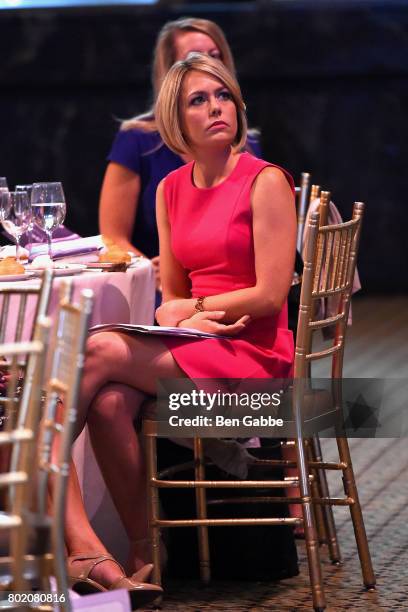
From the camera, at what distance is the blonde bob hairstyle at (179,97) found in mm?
3270

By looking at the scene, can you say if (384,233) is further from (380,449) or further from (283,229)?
(283,229)

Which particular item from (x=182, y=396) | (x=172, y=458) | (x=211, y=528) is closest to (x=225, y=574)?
(x=211, y=528)

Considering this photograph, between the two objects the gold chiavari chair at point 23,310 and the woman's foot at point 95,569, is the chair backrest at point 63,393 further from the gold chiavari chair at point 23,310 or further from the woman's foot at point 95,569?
the woman's foot at point 95,569

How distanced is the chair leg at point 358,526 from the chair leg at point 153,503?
0.54 metres

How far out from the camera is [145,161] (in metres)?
4.30

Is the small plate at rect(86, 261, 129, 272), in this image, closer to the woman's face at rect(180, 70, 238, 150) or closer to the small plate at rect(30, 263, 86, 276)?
the small plate at rect(30, 263, 86, 276)

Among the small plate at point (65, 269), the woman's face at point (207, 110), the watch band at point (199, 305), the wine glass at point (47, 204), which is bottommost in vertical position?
the watch band at point (199, 305)

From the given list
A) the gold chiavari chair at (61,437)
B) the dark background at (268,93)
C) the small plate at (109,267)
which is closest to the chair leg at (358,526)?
the small plate at (109,267)

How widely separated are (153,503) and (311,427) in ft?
1.51

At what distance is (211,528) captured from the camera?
10.9 feet

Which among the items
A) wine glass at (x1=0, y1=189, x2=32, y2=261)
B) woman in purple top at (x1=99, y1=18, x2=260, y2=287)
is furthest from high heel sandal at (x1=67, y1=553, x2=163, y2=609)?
woman in purple top at (x1=99, y1=18, x2=260, y2=287)

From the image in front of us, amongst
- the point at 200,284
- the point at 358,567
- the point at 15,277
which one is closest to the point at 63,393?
the point at 15,277

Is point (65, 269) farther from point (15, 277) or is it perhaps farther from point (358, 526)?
point (358, 526)

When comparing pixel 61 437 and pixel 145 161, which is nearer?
pixel 61 437
